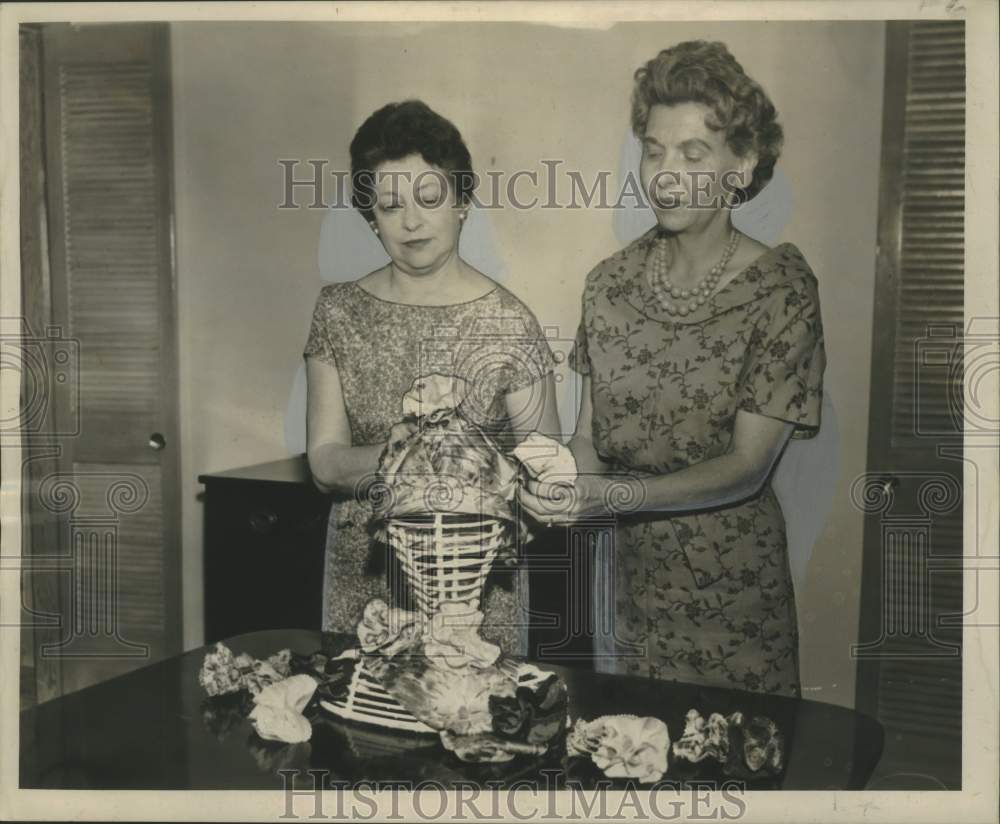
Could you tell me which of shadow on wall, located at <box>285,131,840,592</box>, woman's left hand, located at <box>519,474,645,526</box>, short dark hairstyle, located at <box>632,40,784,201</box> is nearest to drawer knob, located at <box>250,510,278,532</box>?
shadow on wall, located at <box>285,131,840,592</box>

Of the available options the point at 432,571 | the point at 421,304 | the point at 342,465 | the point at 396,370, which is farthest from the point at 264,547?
the point at 421,304

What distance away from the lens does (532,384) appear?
2.02 meters

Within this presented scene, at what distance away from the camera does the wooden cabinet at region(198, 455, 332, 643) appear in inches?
82.0

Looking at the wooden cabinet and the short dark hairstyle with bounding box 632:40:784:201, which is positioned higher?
the short dark hairstyle with bounding box 632:40:784:201

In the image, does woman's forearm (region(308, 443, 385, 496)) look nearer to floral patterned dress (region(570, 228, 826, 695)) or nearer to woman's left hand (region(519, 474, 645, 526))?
woman's left hand (region(519, 474, 645, 526))

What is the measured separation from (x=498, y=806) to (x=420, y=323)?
94 cm

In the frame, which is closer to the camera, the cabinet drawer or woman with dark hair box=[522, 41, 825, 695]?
woman with dark hair box=[522, 41, 825, 695]

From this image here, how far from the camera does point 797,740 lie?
2.01 meters

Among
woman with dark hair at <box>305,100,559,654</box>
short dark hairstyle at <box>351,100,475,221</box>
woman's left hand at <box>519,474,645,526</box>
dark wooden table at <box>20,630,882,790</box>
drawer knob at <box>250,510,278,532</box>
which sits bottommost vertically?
dark wooden table at <box>20,630,882,790</box>

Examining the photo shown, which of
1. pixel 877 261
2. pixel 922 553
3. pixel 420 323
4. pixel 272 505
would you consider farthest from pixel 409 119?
pixel 922 553

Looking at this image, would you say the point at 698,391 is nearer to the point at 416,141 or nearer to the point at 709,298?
the point at 709,298

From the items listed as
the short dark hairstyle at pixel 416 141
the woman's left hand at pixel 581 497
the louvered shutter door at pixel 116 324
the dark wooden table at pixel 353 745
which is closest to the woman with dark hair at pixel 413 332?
the short dark hairstyle at pixel 416 141

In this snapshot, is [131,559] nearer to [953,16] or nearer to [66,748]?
[66,748]

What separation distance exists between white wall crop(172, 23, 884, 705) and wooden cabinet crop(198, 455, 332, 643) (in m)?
0.06
